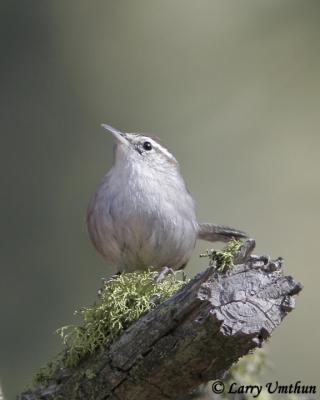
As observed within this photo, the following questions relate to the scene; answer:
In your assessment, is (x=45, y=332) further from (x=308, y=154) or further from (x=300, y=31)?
(x=300, y=31)

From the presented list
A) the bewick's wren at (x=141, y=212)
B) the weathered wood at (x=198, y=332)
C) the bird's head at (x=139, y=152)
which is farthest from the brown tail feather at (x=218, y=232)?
the weathered wood at (x=198, y=332)

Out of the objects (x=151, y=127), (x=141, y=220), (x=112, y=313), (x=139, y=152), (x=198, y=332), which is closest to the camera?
(x=198, y=332)

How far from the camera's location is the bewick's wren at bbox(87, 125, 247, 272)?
4199mm

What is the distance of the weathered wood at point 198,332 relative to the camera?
2.53m

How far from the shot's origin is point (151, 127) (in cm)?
729

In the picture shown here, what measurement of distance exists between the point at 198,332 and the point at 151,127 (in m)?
4.86

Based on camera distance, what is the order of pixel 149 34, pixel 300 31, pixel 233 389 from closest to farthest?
pixel 233 389 → pixel 300 31 → pixel 149 34

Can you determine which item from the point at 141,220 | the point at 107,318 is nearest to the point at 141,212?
the point at 141,220

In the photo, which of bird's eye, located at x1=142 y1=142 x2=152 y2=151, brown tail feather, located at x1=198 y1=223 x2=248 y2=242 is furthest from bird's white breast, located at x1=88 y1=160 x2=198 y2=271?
brown tail feather, located at x1=198 y1=223 x2=248 y2=242

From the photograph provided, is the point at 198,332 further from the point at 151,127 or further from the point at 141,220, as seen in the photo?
the point at 151,127

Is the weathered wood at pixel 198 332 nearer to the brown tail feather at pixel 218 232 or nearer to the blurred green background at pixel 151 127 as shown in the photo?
the brown tail feather at pixel 218 232

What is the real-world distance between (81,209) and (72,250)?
15.4 inches

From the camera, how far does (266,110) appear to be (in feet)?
23.1

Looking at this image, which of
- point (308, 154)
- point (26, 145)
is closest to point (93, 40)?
point (26, 145)
